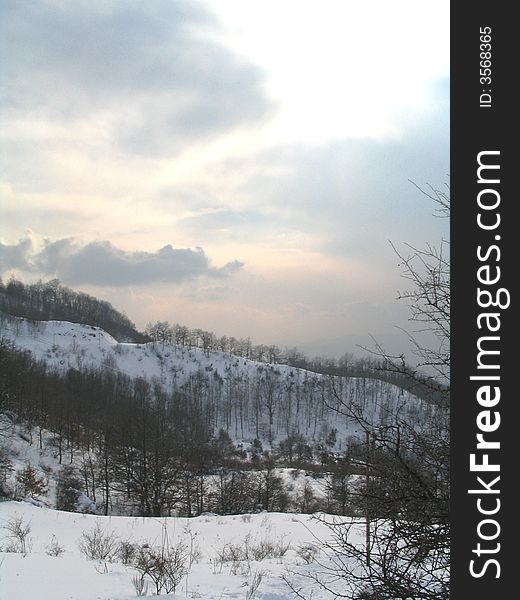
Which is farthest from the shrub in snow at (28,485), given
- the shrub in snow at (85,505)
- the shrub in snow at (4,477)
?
the shrub in snow at (85,505)

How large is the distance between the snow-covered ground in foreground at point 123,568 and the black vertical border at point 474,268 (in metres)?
2.66

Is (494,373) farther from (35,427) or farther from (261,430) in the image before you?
(261,430)

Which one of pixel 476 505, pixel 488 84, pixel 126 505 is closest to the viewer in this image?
pixel 476 505

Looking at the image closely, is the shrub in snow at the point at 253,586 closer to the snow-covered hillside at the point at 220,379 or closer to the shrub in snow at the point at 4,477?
the shrub in snow at the point at 4,477

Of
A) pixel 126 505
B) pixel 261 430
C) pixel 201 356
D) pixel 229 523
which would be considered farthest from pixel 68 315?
pixel 229 523

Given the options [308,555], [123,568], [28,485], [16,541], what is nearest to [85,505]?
[28,485]

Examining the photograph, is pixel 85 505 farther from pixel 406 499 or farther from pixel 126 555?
pixel 406 499

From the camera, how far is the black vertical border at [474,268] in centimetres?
296

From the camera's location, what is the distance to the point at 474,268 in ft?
10.2

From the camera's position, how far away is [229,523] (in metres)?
21.1

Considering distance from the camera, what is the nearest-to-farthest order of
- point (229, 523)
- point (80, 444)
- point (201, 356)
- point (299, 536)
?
point (299, 536) < point (229, 523) < point (80, 444) < point (201, 356)

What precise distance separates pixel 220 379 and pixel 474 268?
123 metres

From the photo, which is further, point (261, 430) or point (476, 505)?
point (261, 430)

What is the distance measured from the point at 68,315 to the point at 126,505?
121 m
